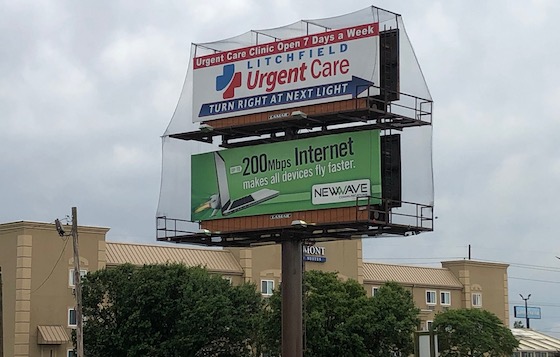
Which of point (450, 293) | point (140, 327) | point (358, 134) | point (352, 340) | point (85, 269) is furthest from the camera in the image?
point (450, 293)

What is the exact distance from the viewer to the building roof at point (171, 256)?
6938cm

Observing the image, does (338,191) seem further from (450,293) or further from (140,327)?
(450,293)

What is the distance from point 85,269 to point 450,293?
36.0m

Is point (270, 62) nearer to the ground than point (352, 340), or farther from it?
farther from it

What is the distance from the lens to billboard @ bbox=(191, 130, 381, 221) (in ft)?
Result: 137

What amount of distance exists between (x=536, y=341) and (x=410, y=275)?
70.8 ft

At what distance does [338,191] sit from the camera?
42125mm

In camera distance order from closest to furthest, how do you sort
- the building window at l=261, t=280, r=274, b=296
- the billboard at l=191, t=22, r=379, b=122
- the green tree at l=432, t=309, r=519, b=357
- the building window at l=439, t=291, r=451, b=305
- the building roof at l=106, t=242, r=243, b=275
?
the billboard at l=191, t=22, r=379, b=122 < the building roof at l=106, t=242, r=243, b=275 < the green tree at l=432, t=309, r=519, b=357 < the building window at l=261, t=280, r=274, b=296 < the building window at l=439, t=291, r=451, b=305

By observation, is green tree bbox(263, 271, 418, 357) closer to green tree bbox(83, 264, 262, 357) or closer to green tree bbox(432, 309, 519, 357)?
green tree bbox(83, 264, 262, 357)

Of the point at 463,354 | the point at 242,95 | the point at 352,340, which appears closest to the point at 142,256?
the point at 352,340

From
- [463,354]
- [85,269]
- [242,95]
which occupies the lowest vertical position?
[463,354]

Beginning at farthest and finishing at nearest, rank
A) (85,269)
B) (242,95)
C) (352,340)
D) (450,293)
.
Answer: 1. (450,293)
2. (85,269)
3. (352,340)
4. (242,95)

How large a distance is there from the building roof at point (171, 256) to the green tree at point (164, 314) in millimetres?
7381

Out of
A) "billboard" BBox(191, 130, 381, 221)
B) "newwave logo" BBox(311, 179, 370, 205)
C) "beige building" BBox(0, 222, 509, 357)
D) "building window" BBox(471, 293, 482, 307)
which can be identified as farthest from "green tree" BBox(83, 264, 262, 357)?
"building window" BBox(471, 293, 482, 307)
